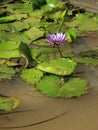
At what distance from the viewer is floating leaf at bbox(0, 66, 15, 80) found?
191cm

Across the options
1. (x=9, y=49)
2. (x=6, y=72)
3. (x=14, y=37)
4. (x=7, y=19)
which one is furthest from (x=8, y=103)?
(x=7, y=19)

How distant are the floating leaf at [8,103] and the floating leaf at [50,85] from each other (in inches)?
6.0

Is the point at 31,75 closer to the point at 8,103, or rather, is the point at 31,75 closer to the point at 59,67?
the point at 59,67

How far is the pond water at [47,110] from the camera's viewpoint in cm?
156

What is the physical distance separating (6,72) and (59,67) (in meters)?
0.32

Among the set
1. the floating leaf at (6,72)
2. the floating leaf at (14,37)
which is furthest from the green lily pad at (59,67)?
the floating leaf at (14,37)

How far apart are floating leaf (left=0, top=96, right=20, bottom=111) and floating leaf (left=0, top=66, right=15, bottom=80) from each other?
0.20m

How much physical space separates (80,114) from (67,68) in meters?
0.28

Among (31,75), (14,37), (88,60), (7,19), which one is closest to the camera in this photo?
(31,75)

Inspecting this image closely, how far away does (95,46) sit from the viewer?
7.68 ft

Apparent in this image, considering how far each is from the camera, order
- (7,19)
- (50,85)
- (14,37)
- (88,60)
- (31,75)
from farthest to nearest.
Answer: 1. (7,19)
2. (14,37)
3. (88,60)
4. (31,75)
5. (50,85)

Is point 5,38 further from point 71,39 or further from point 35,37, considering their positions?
point 71,39

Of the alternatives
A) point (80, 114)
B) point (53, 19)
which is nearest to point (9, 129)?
point (80, 114)

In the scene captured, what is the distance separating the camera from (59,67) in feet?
5.98
